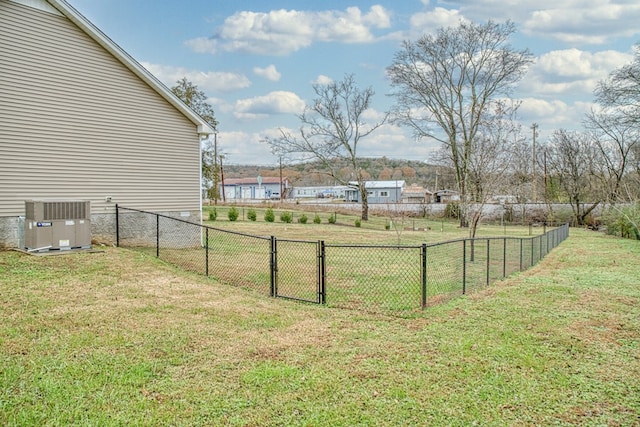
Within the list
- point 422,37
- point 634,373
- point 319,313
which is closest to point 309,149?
point 422,37

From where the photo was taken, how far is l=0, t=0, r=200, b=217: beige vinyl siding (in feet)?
28.7

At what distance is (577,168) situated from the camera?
3281 cm

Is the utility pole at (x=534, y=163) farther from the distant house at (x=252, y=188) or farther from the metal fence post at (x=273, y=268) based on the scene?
the distant house at (x=252, y=188)

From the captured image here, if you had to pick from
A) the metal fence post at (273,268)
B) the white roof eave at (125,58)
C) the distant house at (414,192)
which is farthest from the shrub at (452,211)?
the metal fence post at (273,268)

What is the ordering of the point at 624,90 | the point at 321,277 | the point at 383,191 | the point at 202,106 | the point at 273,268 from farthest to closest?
the point at 383,191
the point at 202,106
the point at 624,90
the point at 273,268
the point at 321,277

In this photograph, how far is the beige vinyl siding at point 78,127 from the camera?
8758mm

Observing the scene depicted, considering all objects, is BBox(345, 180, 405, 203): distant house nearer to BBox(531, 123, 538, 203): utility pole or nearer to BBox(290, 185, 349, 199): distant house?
BBox(290, 185, 349, 199): distant house

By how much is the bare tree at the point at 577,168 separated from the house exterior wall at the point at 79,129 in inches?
1186

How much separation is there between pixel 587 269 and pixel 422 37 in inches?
1006

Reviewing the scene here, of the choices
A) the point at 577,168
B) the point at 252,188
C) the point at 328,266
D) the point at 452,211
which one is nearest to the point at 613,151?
the point at 577,168

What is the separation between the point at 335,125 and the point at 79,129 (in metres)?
27.9

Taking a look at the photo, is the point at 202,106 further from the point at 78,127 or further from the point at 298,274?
the point at 298,274

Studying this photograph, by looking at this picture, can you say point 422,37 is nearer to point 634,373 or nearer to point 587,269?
point 587,269

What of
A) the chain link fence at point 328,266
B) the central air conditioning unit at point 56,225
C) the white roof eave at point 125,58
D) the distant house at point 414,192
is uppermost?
the white roof eave at point 125,58
